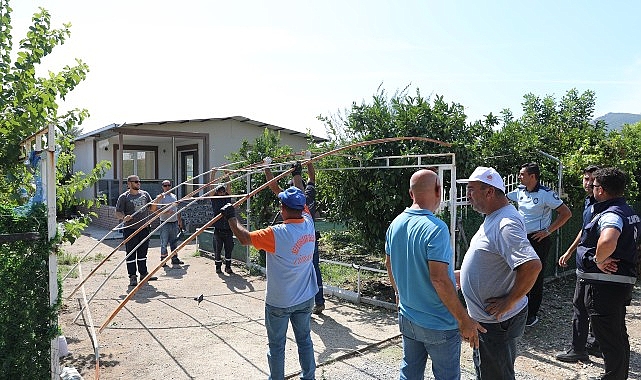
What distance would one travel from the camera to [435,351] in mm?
3031

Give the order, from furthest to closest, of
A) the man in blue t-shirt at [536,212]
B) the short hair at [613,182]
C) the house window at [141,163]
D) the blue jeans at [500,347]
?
1. the house window at [141,163]
2. the man in blue t-shirt at [536,212]
3. the short hair at [613,182]
4. the blue jeans at [500,347]

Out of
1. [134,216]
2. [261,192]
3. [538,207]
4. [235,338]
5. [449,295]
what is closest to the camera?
[449,295]

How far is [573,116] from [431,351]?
2514 centimetres

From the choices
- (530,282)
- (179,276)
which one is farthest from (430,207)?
(179,276)

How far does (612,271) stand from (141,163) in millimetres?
18503

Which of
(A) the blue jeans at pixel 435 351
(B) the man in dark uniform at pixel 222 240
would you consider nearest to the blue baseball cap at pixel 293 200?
(A) the blue jeans at pixel 435 351

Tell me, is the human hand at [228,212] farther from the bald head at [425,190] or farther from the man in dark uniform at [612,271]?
the man in dark uniform at [612,271]

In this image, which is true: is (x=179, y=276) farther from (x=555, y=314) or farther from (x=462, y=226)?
(x=555, y=314)

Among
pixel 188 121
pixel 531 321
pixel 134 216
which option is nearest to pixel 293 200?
pixel 531 321

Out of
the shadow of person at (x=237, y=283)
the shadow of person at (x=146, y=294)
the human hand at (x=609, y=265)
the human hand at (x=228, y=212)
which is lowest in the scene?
the shadow of person at (x=146, y=294)

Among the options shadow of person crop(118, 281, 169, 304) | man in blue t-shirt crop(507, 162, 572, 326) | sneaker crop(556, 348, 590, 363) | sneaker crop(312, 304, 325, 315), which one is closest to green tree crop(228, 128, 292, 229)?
shadow of person crop(118, 281, 169, 304)

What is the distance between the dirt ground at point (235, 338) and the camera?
4.61 m

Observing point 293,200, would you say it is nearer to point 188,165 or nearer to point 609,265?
point 609,265

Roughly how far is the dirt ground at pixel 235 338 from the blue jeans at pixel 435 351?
4.73 ft
